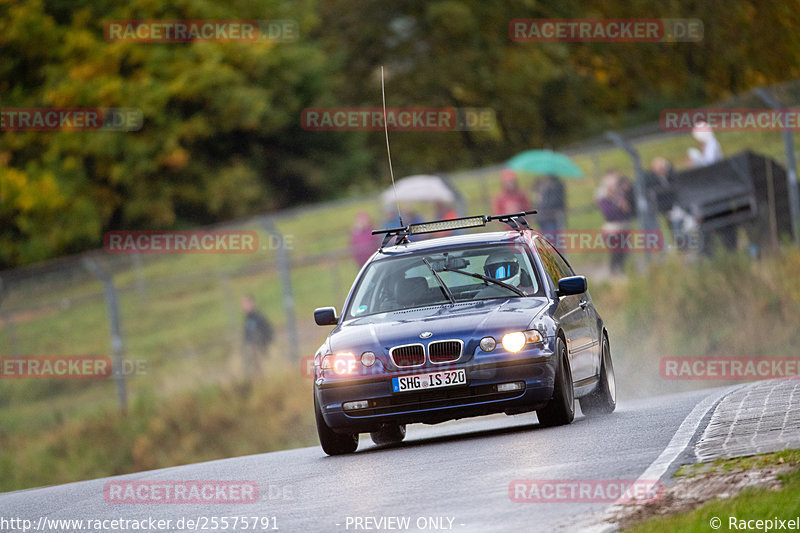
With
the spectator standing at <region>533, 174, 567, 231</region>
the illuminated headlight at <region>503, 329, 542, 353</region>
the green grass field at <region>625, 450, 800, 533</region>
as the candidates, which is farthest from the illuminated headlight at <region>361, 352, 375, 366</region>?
the spectator standing at <region>533, 174, 567, 231</region>

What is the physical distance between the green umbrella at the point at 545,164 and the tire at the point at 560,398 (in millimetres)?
12537

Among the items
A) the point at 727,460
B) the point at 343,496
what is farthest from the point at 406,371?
the point at 727,460

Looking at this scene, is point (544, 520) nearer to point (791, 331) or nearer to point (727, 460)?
point (727, 460)

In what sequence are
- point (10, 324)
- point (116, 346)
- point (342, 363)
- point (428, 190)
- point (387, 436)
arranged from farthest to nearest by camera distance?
1. point (10, 324)
2. point (428, 190)
3. point (116, 346)
4. point (387, 436)
5. point (342, 363)

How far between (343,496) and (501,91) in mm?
45813

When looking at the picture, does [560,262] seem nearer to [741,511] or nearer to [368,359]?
[368,359]

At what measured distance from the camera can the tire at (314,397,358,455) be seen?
11.8m

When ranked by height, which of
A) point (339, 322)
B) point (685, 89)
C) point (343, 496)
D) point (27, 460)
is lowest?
point (27, 460)

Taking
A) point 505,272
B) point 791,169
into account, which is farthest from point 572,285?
point 791,169

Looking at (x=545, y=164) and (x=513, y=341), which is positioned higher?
(x=545, y=164)

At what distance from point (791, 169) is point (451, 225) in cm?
1023

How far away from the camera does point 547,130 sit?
5797cm

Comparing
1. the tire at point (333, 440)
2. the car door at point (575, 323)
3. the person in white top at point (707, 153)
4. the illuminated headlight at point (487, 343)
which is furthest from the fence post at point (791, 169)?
the illuminated headlight at point (487, 343)

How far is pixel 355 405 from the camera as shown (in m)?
11.4
